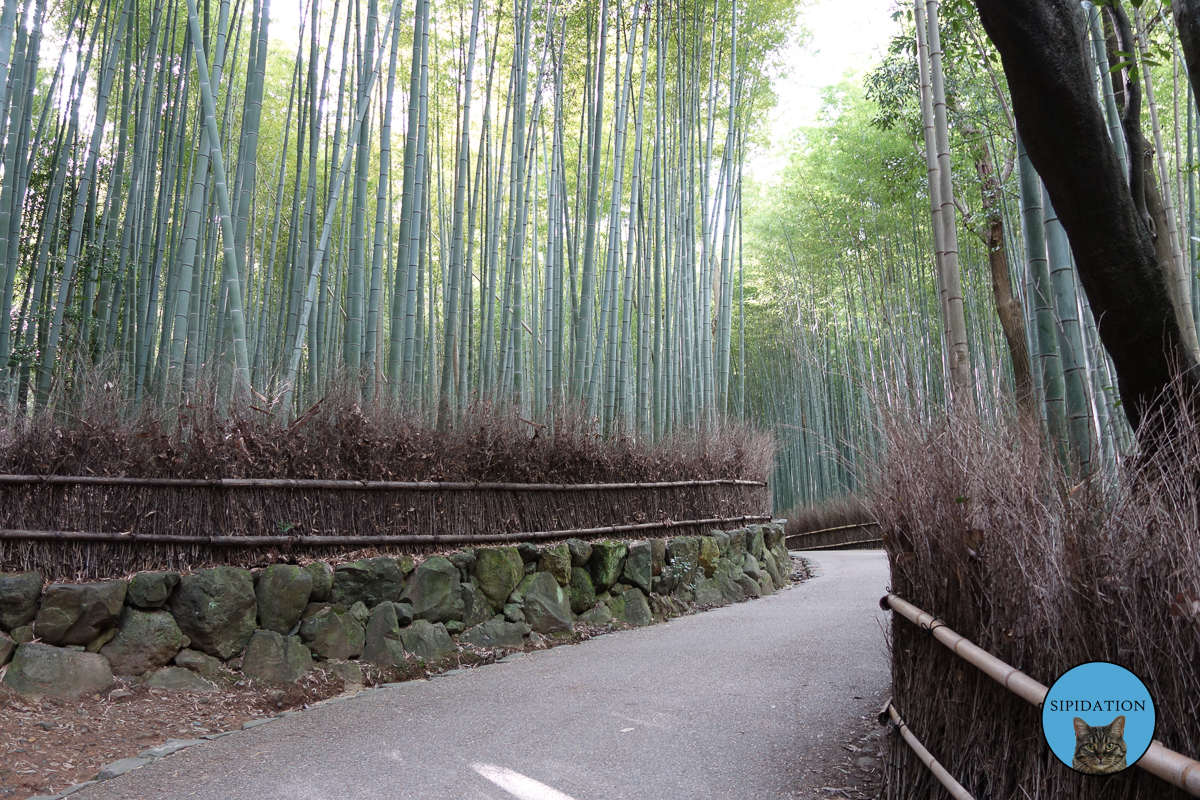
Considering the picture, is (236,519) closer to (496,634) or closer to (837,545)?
(496,634)

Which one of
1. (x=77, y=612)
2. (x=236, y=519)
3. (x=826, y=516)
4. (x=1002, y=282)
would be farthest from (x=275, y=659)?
(x=826, y=516)

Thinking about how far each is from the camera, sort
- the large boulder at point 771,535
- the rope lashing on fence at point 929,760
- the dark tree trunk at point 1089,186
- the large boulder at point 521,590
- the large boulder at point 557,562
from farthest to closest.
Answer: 1. the large boulder at point 771,535
2. the large boulder at point 557,562
3. the large boulder at point 521,590
4. the dark tree trunk at point 1089,186
5. the rope lashing on fence at point 929,760

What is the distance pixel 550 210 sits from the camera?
5.35 meters

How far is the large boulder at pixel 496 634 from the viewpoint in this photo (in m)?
3.71

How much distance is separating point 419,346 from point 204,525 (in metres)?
2.48

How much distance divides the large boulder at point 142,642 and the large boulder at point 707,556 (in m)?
3.38

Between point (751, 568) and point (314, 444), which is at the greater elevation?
point (314, 444)

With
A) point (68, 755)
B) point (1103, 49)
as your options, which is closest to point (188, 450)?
point (68, 755)

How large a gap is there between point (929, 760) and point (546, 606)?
264 centimetres

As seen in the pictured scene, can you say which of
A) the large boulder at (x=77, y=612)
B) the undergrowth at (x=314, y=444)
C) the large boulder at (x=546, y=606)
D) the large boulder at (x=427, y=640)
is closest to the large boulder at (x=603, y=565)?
the large boulder at (x=546, y=606)

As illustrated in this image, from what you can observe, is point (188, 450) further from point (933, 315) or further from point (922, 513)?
point (933, 315)

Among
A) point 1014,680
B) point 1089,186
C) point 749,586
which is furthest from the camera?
point 749,586

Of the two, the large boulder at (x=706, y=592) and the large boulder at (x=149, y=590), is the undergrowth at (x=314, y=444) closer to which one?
the large boulder at (x=149, y=590)

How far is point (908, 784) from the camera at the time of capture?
177cm
